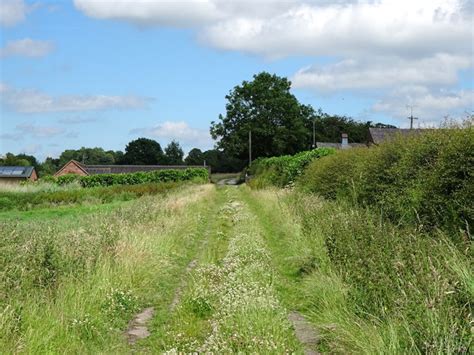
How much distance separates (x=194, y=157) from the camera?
14200 cm

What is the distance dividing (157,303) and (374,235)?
13.5 feet

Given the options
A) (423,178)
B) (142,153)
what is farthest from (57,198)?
(142,153)

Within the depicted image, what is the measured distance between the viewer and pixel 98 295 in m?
8.48

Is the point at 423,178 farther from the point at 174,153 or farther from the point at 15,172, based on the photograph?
the point at 174,153

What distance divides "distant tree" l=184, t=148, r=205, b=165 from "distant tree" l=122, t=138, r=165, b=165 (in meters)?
8.76

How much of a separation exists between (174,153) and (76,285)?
138 metres

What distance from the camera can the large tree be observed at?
89.2 meters

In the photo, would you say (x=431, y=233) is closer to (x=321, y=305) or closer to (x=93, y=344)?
(x=321, y=305)

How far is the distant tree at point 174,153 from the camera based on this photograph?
14099 cm

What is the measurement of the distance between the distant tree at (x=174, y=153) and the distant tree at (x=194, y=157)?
6.62ft

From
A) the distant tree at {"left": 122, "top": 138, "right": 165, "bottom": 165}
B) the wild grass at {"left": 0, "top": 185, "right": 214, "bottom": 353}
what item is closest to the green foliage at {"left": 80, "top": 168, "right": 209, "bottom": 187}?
the wild grass at {"left": 0, "top": 185, "right": 214, "bottom": 353}

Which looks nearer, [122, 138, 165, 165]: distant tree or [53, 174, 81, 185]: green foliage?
Result: [53, 174, 81, 185]: green foliage

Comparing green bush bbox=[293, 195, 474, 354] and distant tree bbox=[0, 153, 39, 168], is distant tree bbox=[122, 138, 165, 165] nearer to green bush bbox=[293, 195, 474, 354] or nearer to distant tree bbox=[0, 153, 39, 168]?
distant tree bbox=[0, 153, 39, 168]

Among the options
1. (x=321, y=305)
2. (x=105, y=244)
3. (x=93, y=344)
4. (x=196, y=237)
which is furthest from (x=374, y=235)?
(x=196, y=237)
